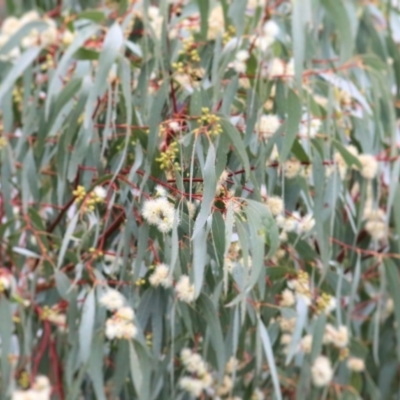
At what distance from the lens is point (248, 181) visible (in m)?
0.96

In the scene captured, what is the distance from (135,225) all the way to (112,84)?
32 centimetres

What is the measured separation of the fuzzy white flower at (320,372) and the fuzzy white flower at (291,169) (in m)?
0.32

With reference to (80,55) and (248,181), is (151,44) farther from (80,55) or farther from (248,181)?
(248,181)

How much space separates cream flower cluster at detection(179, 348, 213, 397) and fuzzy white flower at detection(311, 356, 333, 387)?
6.7 inches

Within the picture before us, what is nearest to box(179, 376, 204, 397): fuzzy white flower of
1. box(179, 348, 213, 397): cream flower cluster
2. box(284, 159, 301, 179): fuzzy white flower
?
box(179, 348, 213, 397): cream flower cluster

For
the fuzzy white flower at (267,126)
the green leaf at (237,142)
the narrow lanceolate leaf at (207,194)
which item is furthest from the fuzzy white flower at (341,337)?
the narrow lanceolate leaf at (207,194)

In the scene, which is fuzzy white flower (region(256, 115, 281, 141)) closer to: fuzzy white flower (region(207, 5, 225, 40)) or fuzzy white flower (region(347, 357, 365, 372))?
fuzzy white flower (region(207, 5, 225, 40))

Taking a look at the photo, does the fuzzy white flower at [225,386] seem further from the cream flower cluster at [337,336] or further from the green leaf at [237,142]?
the green leaf at [237,142]

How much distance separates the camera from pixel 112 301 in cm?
107

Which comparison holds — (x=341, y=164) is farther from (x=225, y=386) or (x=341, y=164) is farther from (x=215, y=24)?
(x=225, y=386)

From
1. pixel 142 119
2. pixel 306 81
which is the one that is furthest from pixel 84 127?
pixel 306 81

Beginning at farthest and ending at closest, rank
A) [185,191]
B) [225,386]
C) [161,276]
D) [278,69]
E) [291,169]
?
[225,386] < [278,69] < [291,169] < [161,276] < [185,191]

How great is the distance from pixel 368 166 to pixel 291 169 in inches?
7.0

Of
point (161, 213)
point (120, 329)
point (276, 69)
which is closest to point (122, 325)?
point (120, 329)
